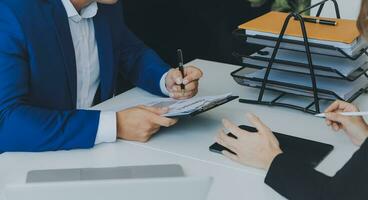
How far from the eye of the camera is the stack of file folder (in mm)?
1653

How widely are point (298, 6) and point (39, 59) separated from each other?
1.60 m

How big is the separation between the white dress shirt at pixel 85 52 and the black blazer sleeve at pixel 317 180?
0.68 metres

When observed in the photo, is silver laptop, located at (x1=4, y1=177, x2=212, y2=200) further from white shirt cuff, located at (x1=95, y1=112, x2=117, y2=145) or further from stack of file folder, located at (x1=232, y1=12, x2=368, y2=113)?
stack of file folder, located at (x1=232, y1=12, x2=368, y2=113)

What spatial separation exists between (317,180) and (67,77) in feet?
2.72

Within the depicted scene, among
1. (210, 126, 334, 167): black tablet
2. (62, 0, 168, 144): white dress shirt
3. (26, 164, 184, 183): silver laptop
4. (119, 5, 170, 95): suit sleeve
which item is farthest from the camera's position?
(119, 5, 170, 95): suit sleeve

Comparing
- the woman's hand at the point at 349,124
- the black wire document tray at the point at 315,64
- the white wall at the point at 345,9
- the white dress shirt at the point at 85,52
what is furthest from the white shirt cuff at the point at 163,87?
the white wall at the point at 345,9

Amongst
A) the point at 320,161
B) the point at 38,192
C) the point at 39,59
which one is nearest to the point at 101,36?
the point at 39,59

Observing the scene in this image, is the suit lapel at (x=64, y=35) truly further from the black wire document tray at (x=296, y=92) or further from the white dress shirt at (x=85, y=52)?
the black wire document tray at (x=296, y=92)

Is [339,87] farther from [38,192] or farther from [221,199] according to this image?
[38,192]

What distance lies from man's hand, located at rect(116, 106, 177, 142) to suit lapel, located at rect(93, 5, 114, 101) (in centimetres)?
40

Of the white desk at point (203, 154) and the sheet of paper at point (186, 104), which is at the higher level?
the sheet of paper at point (186, 104)

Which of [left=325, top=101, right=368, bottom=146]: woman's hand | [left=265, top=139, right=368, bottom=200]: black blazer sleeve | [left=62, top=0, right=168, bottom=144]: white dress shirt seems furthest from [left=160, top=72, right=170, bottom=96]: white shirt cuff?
[left=265, top=139, right=368, bottom=200]: black blazer sleeve

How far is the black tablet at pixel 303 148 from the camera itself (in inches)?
53.6

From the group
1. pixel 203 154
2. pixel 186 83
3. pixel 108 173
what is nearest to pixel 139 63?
pixel 186 83
